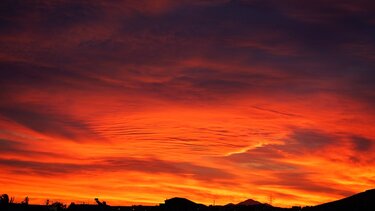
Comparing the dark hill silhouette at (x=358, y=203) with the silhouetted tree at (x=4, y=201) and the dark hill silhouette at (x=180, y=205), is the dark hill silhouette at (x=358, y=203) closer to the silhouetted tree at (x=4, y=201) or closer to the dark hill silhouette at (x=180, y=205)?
the dark hill silhouette at (x=180, y=205)

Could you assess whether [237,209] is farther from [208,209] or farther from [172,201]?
[172,201]

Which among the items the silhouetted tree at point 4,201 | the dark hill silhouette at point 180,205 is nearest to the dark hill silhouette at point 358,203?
the dark hill silhouette at point 180,205

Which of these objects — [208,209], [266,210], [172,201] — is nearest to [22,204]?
[172,201]

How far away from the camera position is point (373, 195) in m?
25.9

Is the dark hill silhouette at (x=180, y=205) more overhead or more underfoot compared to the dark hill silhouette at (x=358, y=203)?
more overhead

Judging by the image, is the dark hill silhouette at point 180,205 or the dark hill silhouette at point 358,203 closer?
the dark hill silhouette at point 358,203

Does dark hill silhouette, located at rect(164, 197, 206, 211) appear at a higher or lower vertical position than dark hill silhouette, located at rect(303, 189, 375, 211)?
higher

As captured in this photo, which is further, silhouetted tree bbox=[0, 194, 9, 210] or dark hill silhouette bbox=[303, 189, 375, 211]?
silhouetted tree bbox=[0, 194, 9, 210]

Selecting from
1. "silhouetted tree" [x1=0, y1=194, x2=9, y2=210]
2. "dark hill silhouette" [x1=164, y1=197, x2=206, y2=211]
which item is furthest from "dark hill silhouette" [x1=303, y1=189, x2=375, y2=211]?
"silhouetted tree" [x1=0, y1=194, x2=9, y2=210]

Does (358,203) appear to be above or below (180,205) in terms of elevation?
below

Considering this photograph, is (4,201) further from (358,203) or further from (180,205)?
(358,203)

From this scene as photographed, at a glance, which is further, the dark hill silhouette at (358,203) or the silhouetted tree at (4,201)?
the silhouetted tree at (4,201)

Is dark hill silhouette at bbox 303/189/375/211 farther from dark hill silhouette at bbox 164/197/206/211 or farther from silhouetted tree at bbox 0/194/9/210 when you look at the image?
silhouetted tree at bbox 0/194/9/210

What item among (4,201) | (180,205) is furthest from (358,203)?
(4,201)
